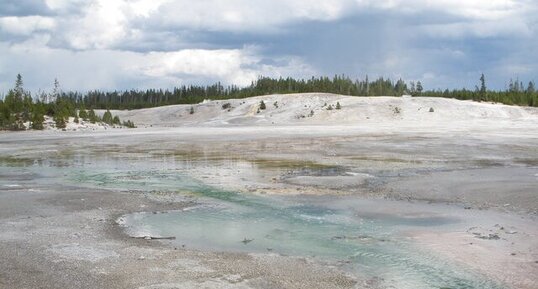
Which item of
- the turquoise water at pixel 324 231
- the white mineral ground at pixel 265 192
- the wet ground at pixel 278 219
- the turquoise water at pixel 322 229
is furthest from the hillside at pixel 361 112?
the turquoise water at pixel 324 231

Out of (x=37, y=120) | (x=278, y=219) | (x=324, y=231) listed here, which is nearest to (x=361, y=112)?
(x=37, y=120)

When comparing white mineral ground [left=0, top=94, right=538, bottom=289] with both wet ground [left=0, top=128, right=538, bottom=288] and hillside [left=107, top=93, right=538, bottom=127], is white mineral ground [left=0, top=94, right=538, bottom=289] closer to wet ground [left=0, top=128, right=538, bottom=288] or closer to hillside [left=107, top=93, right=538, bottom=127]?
wet ground [left=0, top=128, right=538, bottom=288]

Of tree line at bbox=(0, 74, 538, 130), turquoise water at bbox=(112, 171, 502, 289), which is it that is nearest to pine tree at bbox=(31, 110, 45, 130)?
tree line at bbox=(0, 74, 538, 130)

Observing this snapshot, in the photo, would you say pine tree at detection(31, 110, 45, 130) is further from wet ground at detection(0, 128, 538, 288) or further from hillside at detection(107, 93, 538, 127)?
wet ground at detection(0, 128, 538, 288)

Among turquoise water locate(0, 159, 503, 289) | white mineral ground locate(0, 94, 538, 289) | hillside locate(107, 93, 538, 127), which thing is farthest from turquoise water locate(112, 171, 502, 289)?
hillside locate(107, 93, 538, 127)

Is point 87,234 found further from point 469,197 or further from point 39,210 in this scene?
point 469,197

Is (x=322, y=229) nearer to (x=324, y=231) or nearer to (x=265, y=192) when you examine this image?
(x=324, y=231)

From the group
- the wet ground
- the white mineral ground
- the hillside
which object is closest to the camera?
the white mineral ground

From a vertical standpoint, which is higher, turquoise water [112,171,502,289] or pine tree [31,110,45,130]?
pine tree [31,110,45,130]

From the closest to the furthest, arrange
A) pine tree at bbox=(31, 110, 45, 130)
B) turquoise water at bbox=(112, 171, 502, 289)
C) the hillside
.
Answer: turquoise water at bbox=(112, 171, 502, 289), pine tree at bbox=(31, 110, 45, 130), the hillside

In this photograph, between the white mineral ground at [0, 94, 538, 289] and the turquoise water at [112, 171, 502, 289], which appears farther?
the turquoise water at [112, 171, 502, 289]

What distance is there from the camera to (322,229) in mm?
11477

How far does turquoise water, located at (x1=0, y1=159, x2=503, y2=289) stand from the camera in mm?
8648

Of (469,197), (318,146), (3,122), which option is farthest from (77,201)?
(3,122)
